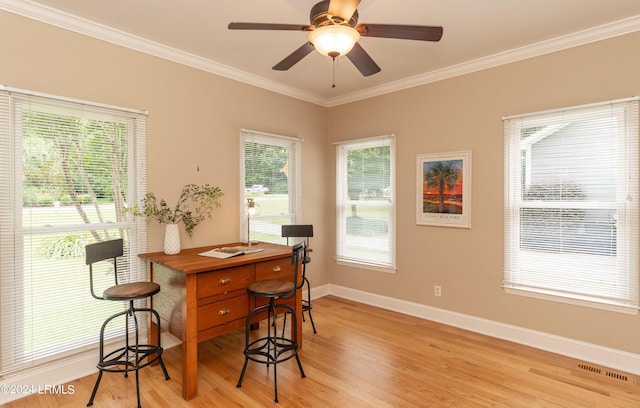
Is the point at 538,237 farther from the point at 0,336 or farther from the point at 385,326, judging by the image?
the point at 0,336

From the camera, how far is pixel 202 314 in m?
2.37

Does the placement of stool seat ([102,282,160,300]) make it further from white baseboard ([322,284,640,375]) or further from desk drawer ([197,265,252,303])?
white baseboard ([322,284,640,375])

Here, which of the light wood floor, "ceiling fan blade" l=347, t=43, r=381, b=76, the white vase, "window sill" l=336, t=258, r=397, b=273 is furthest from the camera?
"window sill" l=336, t=258, r=397, b=273

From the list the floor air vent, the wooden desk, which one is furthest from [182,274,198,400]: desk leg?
the floor air vent

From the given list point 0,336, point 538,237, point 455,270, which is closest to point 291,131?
point 455,270

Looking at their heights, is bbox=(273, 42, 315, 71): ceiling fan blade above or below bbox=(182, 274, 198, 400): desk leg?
above

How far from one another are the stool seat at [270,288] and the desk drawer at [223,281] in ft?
0.28

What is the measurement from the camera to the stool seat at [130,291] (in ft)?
7.28

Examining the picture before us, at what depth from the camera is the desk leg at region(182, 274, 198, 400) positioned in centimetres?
229

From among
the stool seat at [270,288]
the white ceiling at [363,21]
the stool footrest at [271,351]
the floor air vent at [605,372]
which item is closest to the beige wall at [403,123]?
the white ceiling at [363,21]

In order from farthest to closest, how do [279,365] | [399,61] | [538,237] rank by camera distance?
[399,61], [538,237], [279,365]

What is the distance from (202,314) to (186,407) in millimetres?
587

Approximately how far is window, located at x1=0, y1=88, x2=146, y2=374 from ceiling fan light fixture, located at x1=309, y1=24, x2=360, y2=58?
188 cm

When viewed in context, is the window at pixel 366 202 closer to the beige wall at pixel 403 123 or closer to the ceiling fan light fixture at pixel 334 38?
the beige wall at pixel 403 123
